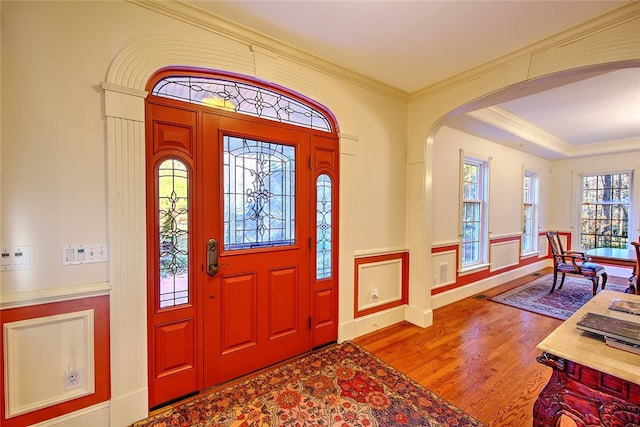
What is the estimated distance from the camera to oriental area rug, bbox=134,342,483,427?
71.0 inches

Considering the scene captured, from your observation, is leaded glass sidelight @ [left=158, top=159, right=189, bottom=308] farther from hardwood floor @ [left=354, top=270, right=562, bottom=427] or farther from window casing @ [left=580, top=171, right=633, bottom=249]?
window casing @ [left=580, top=171, right=633, bottom=249]

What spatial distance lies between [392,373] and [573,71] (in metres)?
2.88

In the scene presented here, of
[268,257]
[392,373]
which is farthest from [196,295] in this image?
[392,373]

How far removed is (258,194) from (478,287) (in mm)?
4178

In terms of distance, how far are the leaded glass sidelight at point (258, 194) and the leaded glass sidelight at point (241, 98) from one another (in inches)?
10.9

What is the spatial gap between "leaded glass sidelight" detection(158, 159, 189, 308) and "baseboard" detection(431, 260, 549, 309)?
326 centimetres

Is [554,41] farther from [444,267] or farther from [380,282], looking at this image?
[444,267]

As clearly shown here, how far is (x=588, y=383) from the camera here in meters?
1.10

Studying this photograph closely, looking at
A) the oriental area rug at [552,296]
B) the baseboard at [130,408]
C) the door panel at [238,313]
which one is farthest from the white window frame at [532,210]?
the baseboard at [130,408]

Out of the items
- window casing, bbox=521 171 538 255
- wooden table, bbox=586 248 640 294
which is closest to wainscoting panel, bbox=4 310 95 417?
wooden table, bbox=586 248 640 294

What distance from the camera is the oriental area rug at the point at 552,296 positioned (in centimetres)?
382

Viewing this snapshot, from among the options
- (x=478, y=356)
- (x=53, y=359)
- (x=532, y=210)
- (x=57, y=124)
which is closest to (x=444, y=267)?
(x=478, y=356)

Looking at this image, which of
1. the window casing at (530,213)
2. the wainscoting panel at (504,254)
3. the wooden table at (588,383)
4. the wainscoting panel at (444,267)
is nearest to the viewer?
the wooden table at (588,383)

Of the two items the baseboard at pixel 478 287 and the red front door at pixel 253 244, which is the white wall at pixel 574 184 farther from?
the red front door at pixel 253 244
